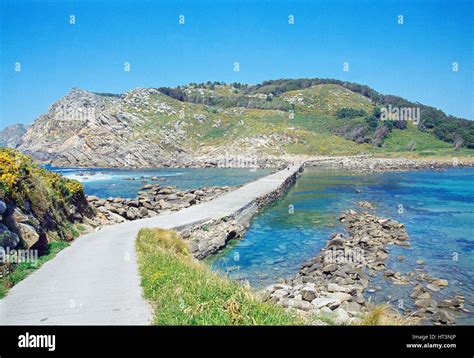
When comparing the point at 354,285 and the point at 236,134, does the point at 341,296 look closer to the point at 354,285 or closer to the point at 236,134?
the point at 354,285

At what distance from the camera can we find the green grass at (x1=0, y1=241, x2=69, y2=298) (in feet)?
30.6

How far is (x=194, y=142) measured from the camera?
368 ft

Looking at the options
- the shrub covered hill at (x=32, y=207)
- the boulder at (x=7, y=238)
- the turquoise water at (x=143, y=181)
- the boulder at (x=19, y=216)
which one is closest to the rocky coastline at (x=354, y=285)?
the boulder at (x=7, y=238)

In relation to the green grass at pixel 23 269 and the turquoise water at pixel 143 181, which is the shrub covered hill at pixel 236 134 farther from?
the green grass at pixel 23 269

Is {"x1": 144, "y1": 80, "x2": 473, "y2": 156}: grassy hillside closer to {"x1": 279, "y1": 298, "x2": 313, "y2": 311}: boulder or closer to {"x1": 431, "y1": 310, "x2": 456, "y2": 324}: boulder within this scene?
{"x1": 431, "y1": 310, "x2": 456, "y2": 324}: boulder

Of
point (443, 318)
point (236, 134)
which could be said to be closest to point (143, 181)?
point (443, 318)

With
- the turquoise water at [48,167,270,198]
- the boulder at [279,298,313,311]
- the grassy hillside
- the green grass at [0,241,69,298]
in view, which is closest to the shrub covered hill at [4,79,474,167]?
the grassy hillside

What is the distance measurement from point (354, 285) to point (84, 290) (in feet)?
27.8

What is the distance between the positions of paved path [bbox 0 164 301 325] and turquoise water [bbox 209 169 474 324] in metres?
4.15

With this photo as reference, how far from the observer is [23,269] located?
10523 millimetres

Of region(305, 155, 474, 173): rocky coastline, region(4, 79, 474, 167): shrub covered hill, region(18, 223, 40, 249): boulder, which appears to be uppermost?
region(4, 79, 474, 167): shrub covered hill

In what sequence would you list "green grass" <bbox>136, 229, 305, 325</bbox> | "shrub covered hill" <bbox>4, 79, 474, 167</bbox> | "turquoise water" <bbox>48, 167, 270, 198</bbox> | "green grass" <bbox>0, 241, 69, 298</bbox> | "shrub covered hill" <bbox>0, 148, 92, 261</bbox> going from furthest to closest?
"shrub covered hill" <bbox>4, 79, 474, 167</bbox>, "turquoise water" <bbox>48, 167, 270, 198</bbox>, "shrub covered hill" <bbox>0, 148, 92, 261</bbox>, "green grass" <bbox>0, 241, 69, 298</bbox>, "green grass" <bbox>136, 229, 305, 325</bbox>

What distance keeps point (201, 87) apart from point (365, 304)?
621 feet
